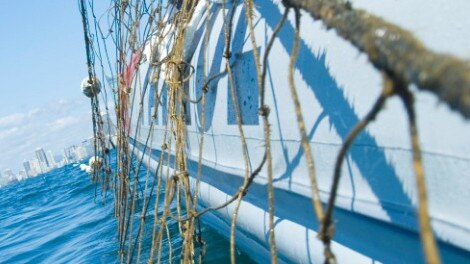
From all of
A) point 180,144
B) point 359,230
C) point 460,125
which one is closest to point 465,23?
point 460,125

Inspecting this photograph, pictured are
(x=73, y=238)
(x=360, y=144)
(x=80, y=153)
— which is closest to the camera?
(x=360, y=144)

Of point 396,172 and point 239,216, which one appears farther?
point 239,216

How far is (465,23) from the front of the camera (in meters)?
1.11

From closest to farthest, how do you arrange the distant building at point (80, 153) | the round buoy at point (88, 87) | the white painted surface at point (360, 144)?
the white painted surface at point (360, 144)
the round buoy at point (88, 87)
the distant building at point (80, 153)

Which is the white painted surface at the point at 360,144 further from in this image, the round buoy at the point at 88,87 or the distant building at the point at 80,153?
the distant building at the point at 80,153

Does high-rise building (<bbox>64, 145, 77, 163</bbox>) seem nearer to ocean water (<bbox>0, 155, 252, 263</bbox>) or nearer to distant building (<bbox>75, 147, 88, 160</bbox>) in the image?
distant building (<bbox>75, 147, 88, 160</bbox>)

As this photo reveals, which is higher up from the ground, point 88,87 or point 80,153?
point 88,87

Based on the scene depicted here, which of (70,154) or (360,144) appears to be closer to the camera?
(360,144)

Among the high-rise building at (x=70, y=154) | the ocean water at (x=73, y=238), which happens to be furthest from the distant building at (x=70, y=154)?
A: the ocean water at (x=73, y=238)

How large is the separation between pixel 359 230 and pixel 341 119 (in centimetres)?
40

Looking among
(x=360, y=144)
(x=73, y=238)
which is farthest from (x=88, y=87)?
(x=360, y=144)

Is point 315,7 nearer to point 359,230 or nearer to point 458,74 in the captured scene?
point 458,74

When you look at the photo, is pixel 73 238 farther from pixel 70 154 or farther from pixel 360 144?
pixel 70 154

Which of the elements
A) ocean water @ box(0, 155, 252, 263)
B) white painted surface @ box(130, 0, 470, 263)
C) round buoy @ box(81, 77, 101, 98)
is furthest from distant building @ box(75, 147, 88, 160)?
white painted surface @ box(130, 0, 470, 263)
